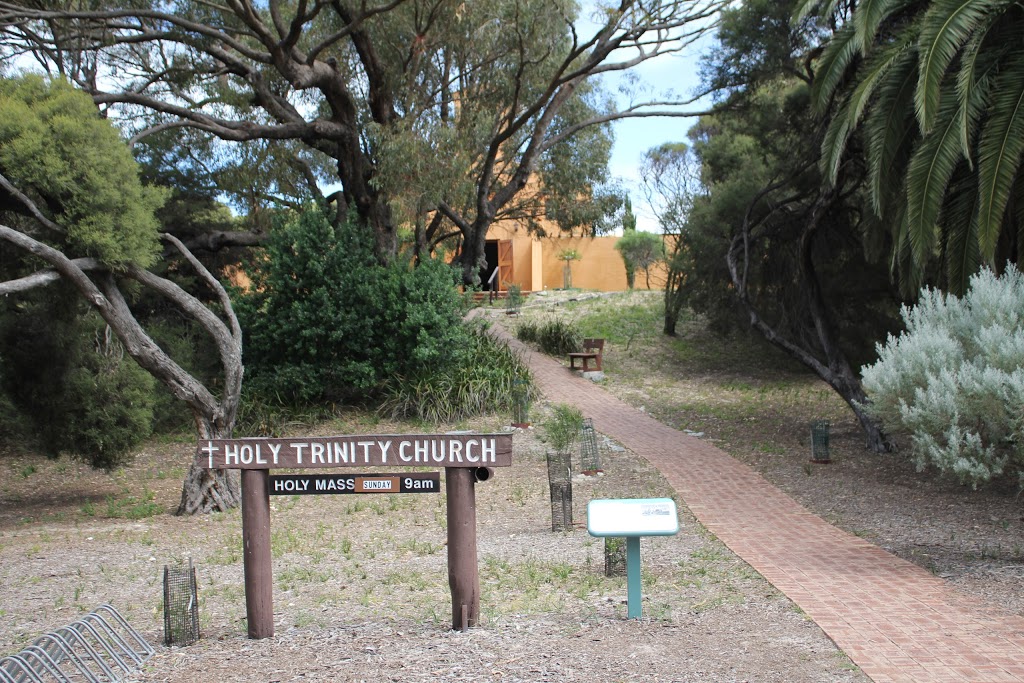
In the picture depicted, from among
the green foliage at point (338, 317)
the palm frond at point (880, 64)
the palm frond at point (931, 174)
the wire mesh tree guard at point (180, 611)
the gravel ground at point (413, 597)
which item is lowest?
the gravel ground at point (413, 597)

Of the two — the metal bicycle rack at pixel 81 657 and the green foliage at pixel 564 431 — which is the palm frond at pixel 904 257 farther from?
the metal bicycle rack at pixel 81 657

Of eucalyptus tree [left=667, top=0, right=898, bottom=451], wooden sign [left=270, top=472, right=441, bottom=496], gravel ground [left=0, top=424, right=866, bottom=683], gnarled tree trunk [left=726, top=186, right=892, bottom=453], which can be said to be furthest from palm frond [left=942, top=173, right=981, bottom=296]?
wooden sign [left=270, top=472, right=441, bottom=496]

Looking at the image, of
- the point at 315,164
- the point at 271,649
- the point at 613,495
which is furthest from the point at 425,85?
the point at 271,649

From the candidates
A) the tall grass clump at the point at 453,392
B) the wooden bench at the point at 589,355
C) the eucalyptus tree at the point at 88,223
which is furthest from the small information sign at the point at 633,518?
A: the wooden bench at the point at 589,355

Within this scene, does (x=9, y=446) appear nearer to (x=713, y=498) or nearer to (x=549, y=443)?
(x=549, y=443)

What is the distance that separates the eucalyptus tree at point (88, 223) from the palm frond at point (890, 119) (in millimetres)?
7847

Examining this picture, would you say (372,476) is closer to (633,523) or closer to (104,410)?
(633,523)

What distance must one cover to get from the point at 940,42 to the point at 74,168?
29.1ft

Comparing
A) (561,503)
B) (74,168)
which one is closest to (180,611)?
(561,503)

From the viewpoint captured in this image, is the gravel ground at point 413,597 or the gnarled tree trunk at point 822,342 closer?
the gravel ground at point 413,597

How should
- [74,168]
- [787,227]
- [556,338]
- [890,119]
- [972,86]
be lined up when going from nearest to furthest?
[74,168]
[972,86]
[890,119]
[787,227]
[556,338]

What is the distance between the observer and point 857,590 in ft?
21.8

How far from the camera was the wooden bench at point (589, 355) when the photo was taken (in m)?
20.8

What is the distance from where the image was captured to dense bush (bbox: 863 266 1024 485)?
7.28 m
